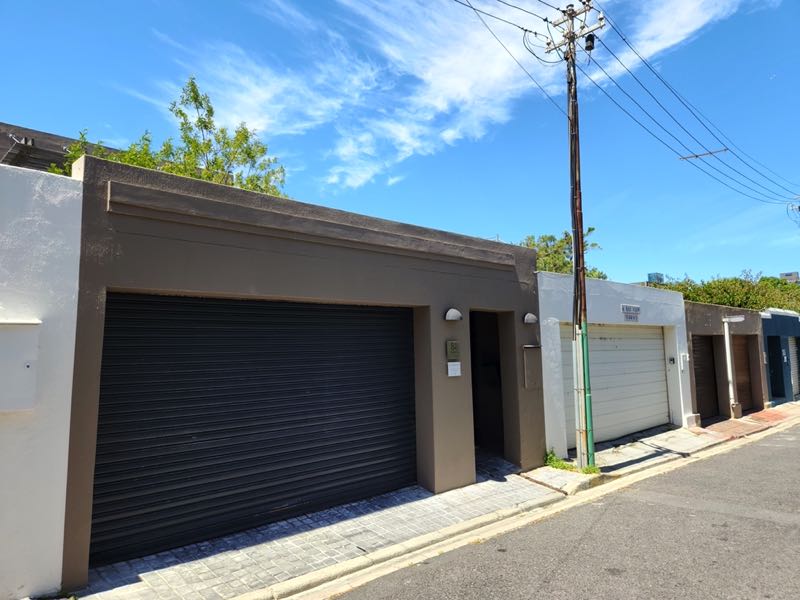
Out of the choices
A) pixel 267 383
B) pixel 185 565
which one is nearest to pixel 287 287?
pixel 267 383

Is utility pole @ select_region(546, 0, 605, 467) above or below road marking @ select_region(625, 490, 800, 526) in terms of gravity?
above

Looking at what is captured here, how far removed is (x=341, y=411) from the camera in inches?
272

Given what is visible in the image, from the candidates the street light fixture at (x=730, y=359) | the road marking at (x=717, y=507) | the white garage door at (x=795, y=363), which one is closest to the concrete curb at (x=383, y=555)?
the road marking at (x=717, y=507)

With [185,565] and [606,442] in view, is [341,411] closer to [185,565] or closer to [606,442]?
[185,565]

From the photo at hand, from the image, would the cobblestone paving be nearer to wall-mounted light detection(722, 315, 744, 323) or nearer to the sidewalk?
the sidewalk

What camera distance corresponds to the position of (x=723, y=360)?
15758mm

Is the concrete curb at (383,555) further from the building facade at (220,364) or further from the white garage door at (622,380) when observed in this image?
the white garage door at (622,380)

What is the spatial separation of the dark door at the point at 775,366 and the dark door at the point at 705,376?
546 centimetres

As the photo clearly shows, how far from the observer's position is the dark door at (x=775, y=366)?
1936cm

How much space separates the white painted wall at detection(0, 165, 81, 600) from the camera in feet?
13.8

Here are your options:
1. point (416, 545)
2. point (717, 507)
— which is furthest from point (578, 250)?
point (416, 545)

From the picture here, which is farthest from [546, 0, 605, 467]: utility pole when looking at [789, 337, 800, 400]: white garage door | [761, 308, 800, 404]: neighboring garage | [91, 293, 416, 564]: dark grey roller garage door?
[789, 337, 800, 400]: white garage door

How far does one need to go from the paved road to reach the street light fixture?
8.53 meters

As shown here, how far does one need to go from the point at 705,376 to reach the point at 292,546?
14.4m
